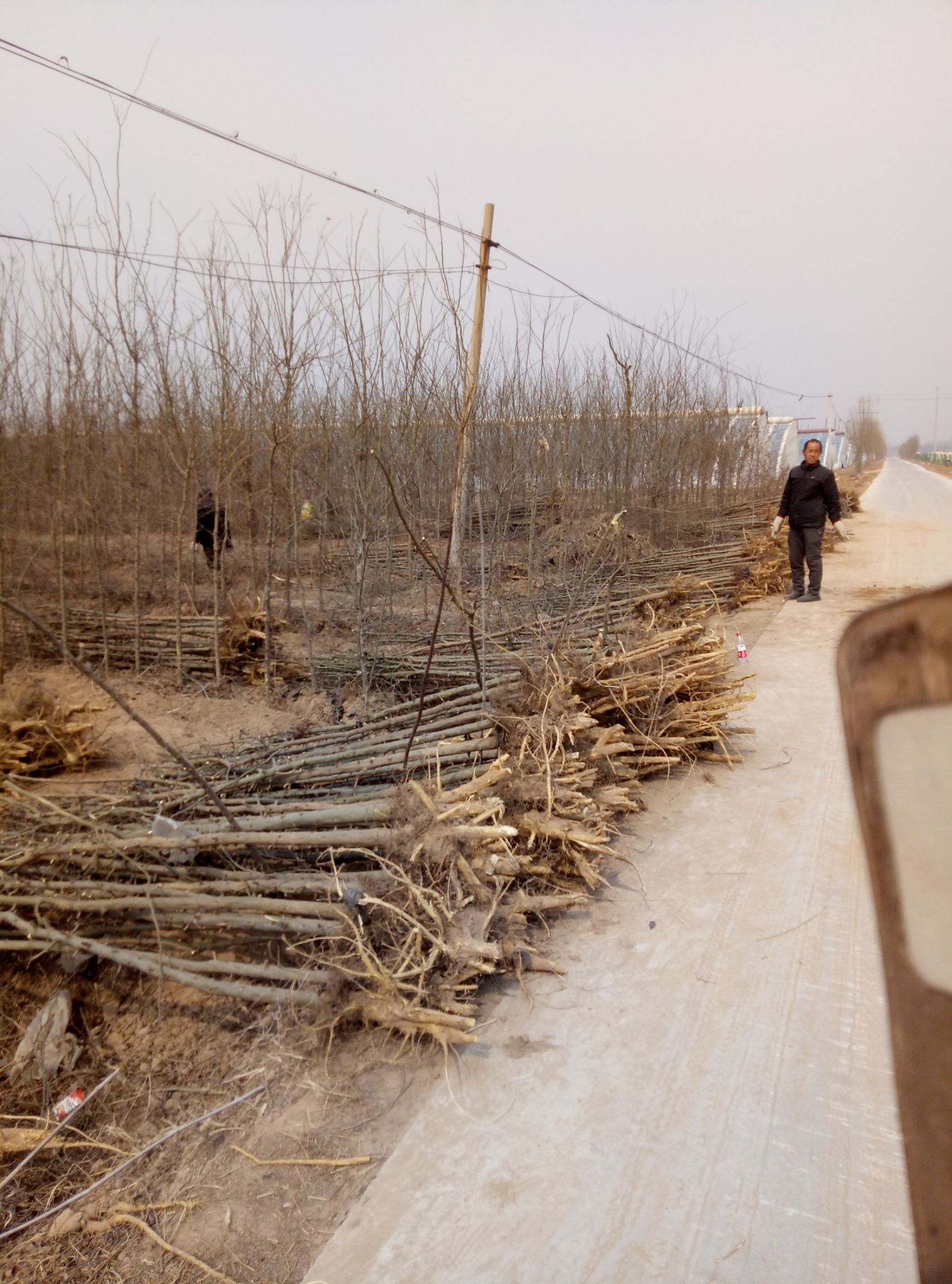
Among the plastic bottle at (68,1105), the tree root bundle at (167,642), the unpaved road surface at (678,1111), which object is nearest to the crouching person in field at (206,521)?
the tree root bundle at (167,642)

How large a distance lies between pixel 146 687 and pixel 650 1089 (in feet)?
19.4

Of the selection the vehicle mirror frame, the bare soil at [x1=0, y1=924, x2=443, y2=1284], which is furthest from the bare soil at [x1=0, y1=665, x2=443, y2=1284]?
the vehicle mirror frame

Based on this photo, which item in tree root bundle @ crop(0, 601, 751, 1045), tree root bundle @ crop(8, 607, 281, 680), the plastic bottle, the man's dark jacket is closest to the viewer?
the plastic bottle

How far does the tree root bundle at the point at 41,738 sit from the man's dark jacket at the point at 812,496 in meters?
6.30

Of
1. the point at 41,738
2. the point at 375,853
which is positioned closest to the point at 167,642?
the point at 41,738

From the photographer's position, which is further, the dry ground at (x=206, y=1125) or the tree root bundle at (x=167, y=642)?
the tree root bundle at (x=167, y=642)

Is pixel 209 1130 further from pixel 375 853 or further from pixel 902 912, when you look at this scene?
pixel 902 912

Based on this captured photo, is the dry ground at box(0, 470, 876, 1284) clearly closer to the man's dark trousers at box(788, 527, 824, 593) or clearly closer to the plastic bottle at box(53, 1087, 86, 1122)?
the plastic bottle at box(53, 1087, 86, 1122)

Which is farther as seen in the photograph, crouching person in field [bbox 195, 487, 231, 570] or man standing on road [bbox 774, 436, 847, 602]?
crouching person in field [bbox 195, 487, 231, 570]

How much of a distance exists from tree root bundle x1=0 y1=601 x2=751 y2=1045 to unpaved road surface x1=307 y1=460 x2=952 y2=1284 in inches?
8.9

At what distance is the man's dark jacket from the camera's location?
24.2 feet

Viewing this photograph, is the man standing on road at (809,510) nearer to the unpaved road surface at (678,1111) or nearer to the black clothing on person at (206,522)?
the unpaved road surface at (678,1111)

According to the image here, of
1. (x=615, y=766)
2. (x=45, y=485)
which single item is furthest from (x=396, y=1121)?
(x=45, y=485)

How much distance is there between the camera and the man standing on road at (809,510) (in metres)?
7.38
